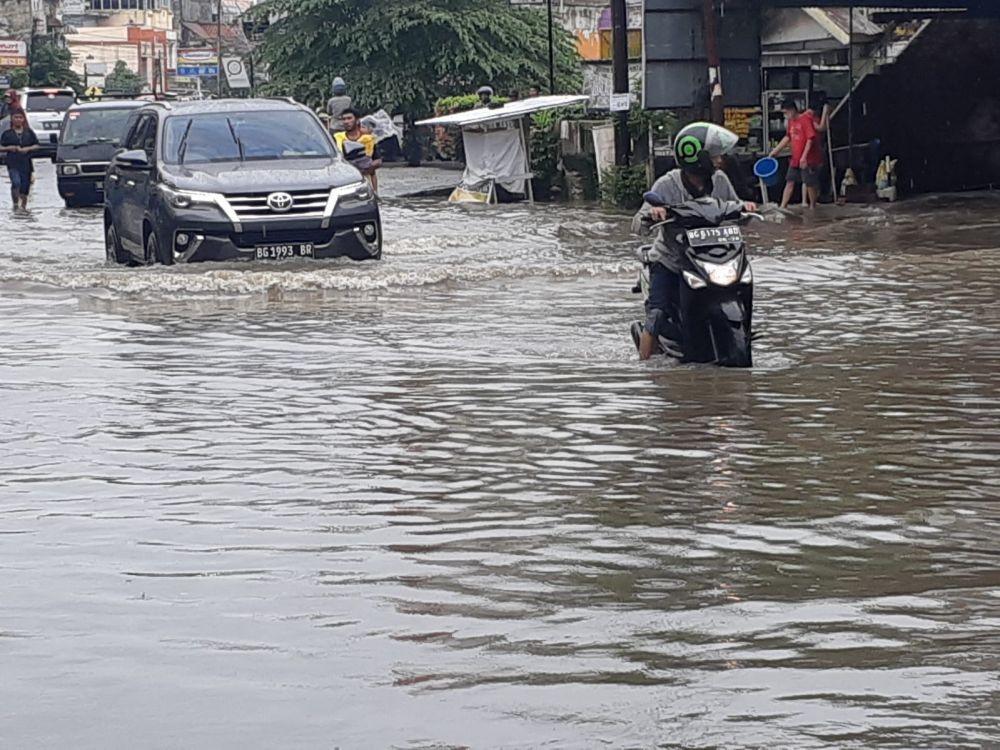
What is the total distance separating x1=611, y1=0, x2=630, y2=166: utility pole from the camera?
2800 cm

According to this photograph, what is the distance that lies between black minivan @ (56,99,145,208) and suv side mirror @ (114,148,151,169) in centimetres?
1318

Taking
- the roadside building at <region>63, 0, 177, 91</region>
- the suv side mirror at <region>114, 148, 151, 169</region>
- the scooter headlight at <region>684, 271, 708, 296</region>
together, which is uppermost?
the roadside building at <region>63, 0, 177, 91</region>

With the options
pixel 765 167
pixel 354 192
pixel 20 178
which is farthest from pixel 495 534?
pixel 20 178

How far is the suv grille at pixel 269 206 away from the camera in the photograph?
650 inches

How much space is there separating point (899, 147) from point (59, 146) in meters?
Result: 13.2

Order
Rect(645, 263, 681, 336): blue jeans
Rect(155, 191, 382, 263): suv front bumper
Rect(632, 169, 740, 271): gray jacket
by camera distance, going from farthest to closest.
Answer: Rect(155, 191, 382, 263): suv front bumper < Rect(645, 263, 681, 336): blue jeans < Rect(632, 169, 740, 271): gray jacket

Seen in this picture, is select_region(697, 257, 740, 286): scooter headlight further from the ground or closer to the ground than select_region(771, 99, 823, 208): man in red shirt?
closer to the ground

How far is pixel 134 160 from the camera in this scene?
16.9 meters

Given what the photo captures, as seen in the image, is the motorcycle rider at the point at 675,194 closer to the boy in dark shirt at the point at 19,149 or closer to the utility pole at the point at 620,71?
the utility pole at the point at 620,71

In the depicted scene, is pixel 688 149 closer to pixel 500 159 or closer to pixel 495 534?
pixel 495 534

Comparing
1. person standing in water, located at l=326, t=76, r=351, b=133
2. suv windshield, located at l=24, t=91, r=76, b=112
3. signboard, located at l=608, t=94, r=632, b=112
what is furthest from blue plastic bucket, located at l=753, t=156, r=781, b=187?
suv windshield, located at l=24, t=91, r=76, b=112

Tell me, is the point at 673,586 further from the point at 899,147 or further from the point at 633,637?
the point at 899,147

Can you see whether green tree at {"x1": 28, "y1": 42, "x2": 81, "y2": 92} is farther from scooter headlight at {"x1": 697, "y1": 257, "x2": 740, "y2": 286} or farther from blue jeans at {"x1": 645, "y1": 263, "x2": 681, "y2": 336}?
scooter headlight at {"x1": 697, "y1": 257, "x2": 740, "y2": 286}

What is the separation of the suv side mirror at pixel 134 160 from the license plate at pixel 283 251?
1.27 metres
